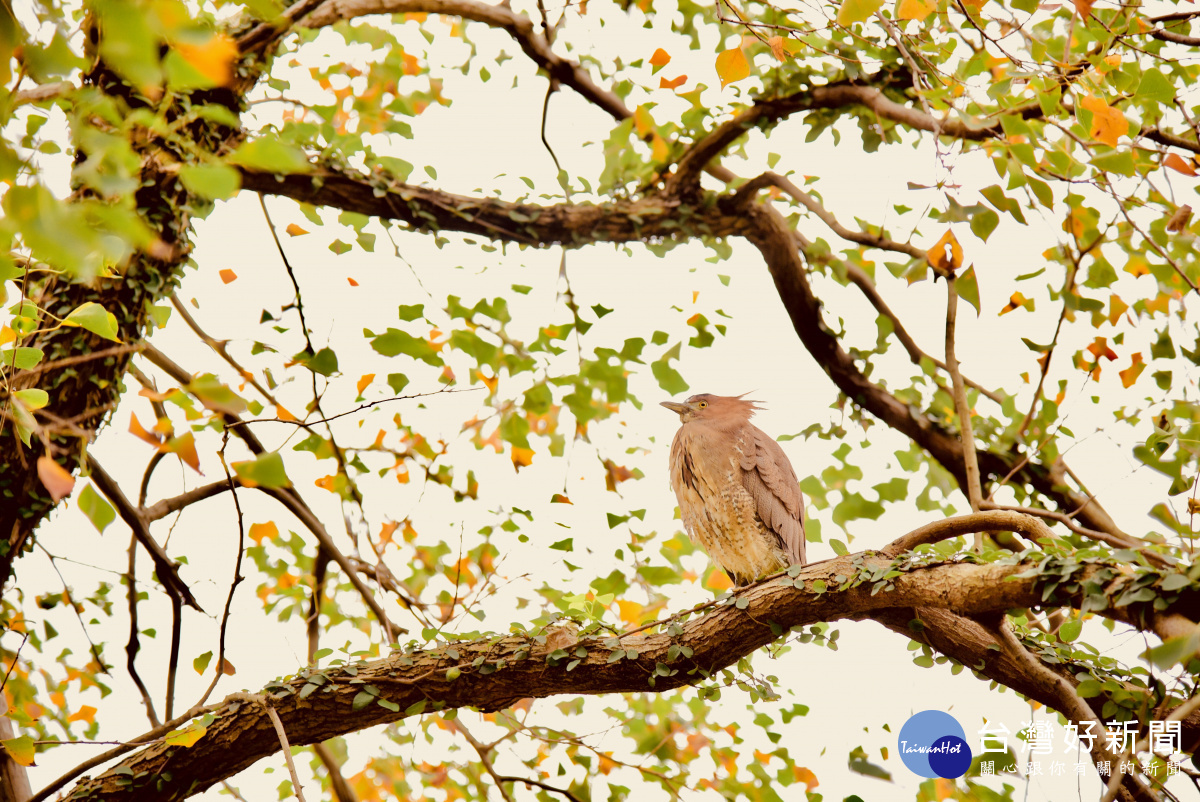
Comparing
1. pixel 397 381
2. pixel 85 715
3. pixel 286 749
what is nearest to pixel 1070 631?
pixel 286 749

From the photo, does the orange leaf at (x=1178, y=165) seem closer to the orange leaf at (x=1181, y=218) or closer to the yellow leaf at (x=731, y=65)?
the orange leaf at (x=1181, y=218)

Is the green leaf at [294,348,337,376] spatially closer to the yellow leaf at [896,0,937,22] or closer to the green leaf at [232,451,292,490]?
the green leaf at [232,451,292,490]

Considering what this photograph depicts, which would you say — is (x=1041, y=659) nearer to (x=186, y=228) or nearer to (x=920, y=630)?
(x=920, y=630)

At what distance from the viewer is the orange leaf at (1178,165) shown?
223 cm

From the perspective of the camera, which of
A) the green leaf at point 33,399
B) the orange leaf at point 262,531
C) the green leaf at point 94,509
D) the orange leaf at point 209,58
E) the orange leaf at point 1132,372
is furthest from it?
the orange leaf at point 262,531

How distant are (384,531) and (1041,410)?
3160 mm

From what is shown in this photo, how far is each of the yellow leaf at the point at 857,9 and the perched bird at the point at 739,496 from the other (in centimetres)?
176

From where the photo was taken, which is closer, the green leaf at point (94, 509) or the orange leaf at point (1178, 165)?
the green leaf at point (94, 509)

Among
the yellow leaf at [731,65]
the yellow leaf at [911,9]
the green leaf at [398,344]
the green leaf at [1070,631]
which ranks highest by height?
the green leaf at [398,344]

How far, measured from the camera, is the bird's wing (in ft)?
10.7

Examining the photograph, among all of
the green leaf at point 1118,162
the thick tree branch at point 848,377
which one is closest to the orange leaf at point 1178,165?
the green leaf at point 1118,162

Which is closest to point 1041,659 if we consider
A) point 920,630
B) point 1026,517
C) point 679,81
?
point 920,630

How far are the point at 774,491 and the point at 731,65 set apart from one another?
171cm

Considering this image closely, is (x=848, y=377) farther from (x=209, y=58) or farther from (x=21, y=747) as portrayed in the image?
(x=209, y=58)
